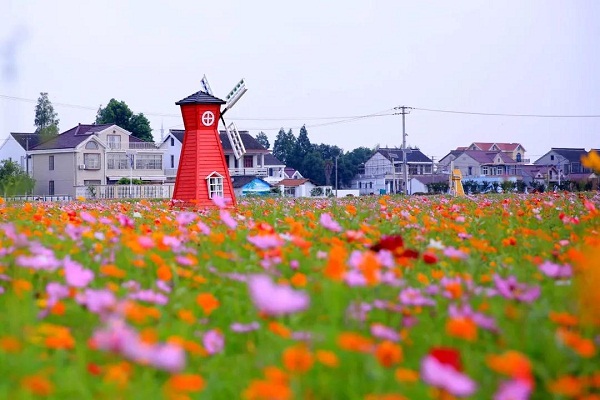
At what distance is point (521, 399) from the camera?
1742 millimetres

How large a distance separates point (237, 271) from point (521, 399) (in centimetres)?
165

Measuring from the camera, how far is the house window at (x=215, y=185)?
17.0m

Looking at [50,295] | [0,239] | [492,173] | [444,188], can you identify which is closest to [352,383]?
[50,295]

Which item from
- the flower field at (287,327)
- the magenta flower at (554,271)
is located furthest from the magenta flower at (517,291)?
the magenta flower at (554,271)

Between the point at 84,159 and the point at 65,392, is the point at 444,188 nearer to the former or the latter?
the point at 84,159

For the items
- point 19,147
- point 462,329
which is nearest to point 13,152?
point 19,147

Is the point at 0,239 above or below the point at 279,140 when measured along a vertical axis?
below

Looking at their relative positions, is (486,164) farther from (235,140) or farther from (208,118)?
(208,118)

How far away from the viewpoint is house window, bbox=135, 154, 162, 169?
2208 inches

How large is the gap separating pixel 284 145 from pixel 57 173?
1446 inches

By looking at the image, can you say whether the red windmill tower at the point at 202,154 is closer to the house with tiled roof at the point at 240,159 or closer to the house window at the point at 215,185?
the house window at the point at 215,185

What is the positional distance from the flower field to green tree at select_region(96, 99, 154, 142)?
58.4 meters

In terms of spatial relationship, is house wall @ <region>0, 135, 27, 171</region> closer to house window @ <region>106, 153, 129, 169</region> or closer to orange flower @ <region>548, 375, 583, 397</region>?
house window @ <region>106, 153, 129, 169</region>

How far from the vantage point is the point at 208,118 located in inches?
680
